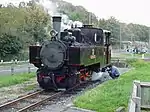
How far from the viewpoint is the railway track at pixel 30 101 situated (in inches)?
→ 480

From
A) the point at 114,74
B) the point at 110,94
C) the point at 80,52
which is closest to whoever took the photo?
the point at 110,94

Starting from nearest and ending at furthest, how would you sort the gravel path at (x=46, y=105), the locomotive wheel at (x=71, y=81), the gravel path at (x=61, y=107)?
the gravel path at (x=61, y=107) → the gravel path at (x=46, y=105) → the locomotive wheel at (x=71, y=81)

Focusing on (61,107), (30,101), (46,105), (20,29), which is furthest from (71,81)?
(20,29)

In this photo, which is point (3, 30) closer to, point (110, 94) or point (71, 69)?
point (71, 69)

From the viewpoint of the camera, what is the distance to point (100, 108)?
37.9ft

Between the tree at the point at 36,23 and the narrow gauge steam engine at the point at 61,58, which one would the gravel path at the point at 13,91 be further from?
the tree at the point at 36,23

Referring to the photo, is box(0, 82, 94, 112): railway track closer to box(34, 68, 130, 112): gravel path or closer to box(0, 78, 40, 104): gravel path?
box(34, 68, 130, 112): gravel path

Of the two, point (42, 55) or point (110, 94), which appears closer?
point (110, 94)

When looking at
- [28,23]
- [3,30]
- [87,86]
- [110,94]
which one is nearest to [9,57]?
[3,30]

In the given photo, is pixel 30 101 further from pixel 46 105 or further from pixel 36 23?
pixel 36 23

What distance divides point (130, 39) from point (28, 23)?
7635cm

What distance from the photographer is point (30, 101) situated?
1402cm

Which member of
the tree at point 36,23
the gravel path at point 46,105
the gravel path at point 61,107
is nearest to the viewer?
the gravel path at point 61,107

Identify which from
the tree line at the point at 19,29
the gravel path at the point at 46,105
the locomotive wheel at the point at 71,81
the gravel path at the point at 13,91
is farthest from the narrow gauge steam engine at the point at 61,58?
the tree line at the point at 19,29
